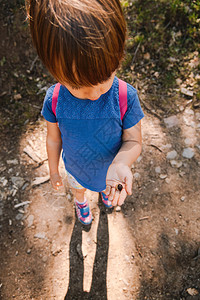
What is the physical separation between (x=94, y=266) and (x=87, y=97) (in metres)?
1.75

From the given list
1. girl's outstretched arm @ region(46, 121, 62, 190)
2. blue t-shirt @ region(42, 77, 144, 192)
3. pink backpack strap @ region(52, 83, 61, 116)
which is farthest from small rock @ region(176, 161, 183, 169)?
pink backpack strap @ region(52, 83, 61, 116)

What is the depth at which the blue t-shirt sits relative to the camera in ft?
4.50

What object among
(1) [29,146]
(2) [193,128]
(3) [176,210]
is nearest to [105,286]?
(3) [176,210]

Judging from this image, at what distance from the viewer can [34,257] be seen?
235 cm

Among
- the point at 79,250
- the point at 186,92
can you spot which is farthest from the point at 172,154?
the point at 79,250

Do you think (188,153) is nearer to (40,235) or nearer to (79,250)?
(79,250)

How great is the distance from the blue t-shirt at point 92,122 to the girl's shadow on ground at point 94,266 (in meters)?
1.04

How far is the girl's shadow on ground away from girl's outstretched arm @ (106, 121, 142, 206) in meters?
1.13

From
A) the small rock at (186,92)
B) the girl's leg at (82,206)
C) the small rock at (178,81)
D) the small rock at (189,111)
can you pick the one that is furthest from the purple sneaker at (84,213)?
the small rock at (178,81)

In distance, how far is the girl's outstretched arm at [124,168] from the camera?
4.44ft

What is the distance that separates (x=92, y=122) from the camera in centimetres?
142

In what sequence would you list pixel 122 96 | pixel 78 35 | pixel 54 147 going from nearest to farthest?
pixel 78 35 < pixel 122 96 < pixel 54 147

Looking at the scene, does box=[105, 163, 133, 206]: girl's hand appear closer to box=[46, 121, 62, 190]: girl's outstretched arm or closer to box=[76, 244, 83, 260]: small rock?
box=[46, 121, 62, 190]: girl's outstretched arm

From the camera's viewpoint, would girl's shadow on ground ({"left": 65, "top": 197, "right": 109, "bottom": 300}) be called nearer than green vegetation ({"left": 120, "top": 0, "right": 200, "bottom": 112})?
Yes
